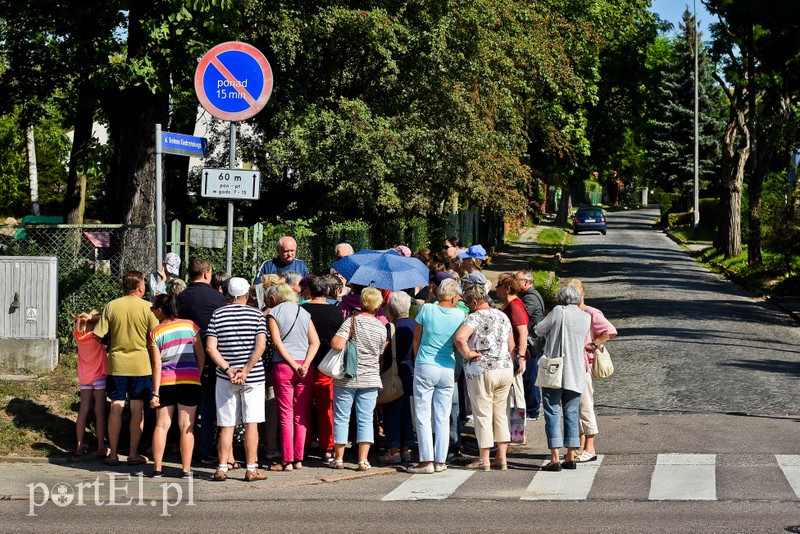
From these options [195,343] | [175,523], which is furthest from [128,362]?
[175,523]

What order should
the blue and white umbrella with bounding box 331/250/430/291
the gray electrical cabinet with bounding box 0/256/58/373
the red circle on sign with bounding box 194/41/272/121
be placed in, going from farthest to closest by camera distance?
the gray electrical cabinet with bounding box 0/256/58/373 → the blue and white umbrella with bounding box 331/250/430/291 → the red circle on sign with bounding box 194/41/272/121

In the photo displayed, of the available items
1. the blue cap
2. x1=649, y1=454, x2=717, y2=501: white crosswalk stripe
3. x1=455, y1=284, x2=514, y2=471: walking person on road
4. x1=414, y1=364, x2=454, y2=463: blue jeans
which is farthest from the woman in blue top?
the blue cap

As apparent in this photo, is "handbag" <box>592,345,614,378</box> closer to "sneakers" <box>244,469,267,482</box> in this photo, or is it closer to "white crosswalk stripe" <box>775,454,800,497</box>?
"white crosswalk stripe" <box>775,454,800,497</box>

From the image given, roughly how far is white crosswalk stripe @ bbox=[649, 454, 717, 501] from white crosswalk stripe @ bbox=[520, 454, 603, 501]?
550mm

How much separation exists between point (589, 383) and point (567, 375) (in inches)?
25.9

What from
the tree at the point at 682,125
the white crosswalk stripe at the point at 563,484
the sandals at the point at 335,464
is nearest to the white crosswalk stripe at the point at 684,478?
the white crosswalk stripe at the point at 563,484

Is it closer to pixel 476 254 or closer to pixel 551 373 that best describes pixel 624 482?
pixel 551 373

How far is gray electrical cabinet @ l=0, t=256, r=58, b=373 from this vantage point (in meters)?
12.9

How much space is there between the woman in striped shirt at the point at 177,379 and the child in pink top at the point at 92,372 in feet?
3.02

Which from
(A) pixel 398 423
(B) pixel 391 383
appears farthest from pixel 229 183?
(A) pixel 398 423

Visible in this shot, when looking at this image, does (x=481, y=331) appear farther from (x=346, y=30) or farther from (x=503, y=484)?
(x=346, y=30)

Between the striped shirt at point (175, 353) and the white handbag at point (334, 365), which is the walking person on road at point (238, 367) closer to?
the striped shirt at point (175, 353)

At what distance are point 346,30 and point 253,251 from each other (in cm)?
692

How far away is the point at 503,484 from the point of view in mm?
9500
